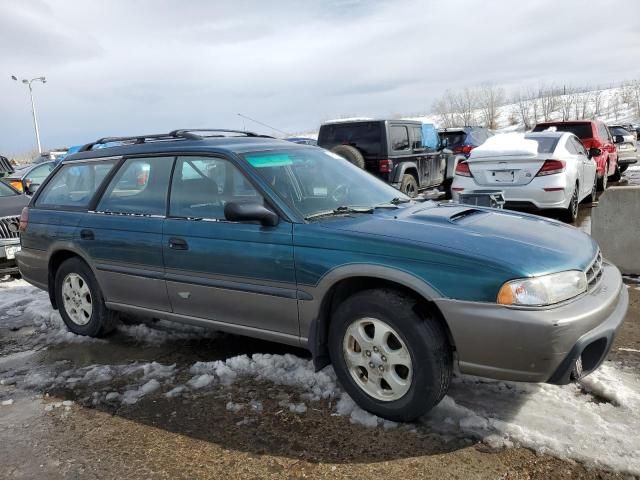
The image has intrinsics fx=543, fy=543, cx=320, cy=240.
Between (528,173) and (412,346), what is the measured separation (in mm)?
5574

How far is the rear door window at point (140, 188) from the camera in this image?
13.6ft

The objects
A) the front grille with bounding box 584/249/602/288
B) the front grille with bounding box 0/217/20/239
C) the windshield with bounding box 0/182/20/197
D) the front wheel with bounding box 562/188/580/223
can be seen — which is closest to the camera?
the front grille with bounding box 584/249/602/288

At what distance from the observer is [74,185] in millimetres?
4945

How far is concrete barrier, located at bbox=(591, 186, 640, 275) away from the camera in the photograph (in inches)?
222

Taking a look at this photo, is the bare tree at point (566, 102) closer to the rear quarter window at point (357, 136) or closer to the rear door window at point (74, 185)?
the rear quarter window at point (357, 136)

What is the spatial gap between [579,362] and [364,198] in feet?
5.87

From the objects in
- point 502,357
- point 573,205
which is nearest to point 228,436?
point 502,357

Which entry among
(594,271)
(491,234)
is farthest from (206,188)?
(594,271)

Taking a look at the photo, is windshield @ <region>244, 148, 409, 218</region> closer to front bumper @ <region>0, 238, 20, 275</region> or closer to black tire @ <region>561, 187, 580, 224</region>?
black tire @ <region>561, 187, 580, 224</region>

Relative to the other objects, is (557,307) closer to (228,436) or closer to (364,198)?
→ (364,198)

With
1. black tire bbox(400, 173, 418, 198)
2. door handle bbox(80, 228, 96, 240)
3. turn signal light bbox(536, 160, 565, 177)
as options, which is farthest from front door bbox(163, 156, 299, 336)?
black tire bbox(400, 173, 418, 198)

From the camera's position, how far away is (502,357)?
2.74 metres

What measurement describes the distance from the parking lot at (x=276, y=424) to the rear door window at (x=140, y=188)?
121 centimetres

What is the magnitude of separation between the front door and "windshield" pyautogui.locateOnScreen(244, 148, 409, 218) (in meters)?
0.20
